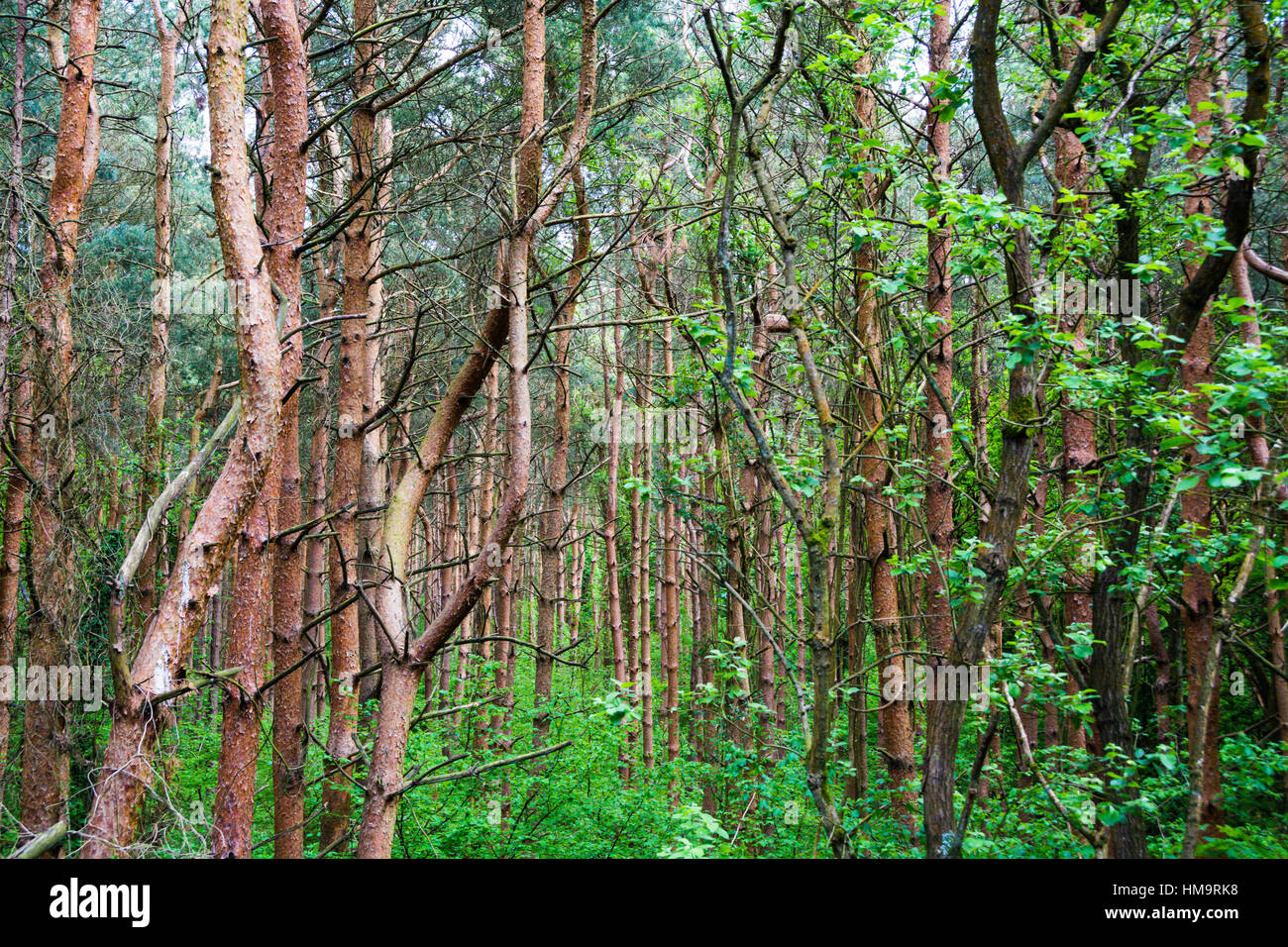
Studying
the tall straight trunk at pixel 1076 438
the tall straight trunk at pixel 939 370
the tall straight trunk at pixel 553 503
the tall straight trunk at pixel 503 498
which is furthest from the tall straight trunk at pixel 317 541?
the tall straight trunk at pixel 1076 438

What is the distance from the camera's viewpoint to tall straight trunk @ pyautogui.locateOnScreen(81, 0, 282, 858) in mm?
3689

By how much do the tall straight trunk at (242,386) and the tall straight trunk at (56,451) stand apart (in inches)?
170

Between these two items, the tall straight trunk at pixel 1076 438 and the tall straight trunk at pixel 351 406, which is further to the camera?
the tall straight trunk at pixel 351 406

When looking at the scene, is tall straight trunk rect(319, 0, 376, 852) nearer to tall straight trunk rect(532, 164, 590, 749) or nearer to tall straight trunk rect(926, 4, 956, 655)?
tall straight trunk rect(532, 164, 590, 749)

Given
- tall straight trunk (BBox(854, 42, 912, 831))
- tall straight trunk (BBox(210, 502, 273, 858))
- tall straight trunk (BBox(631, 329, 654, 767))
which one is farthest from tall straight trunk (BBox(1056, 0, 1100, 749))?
tall straight trunk (BBox(631, 329, 654, 767))

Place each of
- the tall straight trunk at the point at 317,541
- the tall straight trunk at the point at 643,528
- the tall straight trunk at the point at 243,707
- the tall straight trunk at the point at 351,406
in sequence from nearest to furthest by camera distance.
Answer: the tall straight trunk at the point at 243,707, the tall straight trunk at the point at 351,406, the tall straight trunk at the point at 317,541, the tall straight trunk at the point at 643,528

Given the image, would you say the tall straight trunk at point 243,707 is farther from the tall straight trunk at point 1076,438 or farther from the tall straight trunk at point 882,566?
the tall straight trunk at point 1076,438

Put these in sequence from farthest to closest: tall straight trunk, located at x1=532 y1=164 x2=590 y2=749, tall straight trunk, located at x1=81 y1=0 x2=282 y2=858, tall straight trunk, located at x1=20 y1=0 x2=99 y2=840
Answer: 1. tall straight trunk, located at x1=532 y1=164 x2=590 y2=749
2. tall straight trunk, located at x1=20 y1=0 x2=99 y2=840
3. tall straight trunk, located at x1=81 y1=0 x2=282 y2=858

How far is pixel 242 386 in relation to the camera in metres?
3.86

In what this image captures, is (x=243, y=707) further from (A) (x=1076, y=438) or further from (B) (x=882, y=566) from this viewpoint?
(A) (x=1076, y=438)

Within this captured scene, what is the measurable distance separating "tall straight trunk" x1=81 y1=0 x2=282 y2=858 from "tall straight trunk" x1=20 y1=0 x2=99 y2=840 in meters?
4.31

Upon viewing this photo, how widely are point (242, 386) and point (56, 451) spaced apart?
16.4 ft

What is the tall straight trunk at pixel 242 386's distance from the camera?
3.69 metres

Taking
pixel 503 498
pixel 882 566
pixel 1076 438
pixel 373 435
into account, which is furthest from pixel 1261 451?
pixel 373 435
